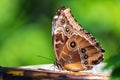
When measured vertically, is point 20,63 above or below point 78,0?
below

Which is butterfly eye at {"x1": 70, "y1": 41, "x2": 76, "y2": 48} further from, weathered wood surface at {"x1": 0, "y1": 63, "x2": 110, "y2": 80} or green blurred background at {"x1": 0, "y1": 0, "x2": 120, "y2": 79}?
green blurred background at {"x1": 0, "y1": 0, "x2": 120, "y2": 79}

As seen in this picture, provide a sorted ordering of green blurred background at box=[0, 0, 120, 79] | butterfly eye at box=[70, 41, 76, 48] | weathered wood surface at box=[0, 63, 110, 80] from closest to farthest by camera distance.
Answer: weathered wood surface at box=[0, 63, 110, 80] → butterfly eye at box=[70, 41, 76, 48] → green blurred background at box=[0, 0, 120, 79]

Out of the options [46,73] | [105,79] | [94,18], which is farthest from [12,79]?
[94,18]

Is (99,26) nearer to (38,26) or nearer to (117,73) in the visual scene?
(38,26)

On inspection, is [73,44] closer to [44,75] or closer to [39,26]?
[44,75]

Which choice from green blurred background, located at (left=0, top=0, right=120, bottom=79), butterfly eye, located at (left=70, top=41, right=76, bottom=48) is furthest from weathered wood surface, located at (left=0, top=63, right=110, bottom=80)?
green blurred background, located at (left=0, top=0, right=120, bottom=79)

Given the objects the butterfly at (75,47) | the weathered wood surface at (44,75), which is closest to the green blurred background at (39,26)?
the butterfly at (75,47)
